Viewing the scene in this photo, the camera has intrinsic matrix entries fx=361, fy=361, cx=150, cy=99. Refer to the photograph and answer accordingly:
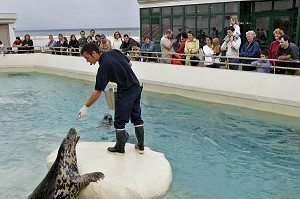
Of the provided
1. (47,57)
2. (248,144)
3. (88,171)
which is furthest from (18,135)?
(47,57)

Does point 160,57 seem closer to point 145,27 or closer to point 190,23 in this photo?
point 190,23

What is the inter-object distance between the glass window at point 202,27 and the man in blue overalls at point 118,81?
10133 millimetres

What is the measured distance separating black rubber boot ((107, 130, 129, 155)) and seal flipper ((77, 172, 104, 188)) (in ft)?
2.02

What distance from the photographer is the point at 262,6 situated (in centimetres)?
1325

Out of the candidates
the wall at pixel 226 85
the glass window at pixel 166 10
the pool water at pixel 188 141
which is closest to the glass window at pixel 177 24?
the glass window at pixel 166 10

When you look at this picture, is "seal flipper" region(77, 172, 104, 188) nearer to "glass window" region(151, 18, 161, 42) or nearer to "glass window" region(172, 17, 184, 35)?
"glass window" region(172, 17, 184, 35)

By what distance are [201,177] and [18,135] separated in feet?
14.6

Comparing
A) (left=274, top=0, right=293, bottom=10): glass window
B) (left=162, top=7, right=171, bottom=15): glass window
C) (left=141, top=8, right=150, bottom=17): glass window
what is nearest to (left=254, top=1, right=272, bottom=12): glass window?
(left=274, top=0, right=293, bottom=10): glass window

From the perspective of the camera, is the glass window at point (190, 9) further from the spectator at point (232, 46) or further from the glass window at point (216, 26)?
the spectator at point (232, 46)

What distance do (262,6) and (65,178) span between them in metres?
11.1

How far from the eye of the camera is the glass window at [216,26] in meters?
14.0

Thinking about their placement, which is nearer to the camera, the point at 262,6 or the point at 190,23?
the point at 262,6

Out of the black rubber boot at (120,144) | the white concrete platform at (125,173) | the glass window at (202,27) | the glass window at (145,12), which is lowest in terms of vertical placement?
the white concrete platform at (125,173)

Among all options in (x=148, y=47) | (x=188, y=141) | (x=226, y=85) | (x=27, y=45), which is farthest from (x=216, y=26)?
(x=27, y=45)
